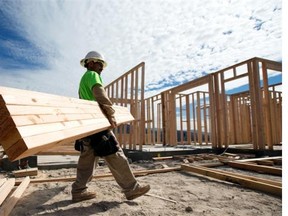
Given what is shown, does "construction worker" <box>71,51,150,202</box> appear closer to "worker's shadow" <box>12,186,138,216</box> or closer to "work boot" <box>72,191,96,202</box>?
"work boot" <box>72,191,96,202</box>

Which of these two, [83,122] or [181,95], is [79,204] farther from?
[181,95]

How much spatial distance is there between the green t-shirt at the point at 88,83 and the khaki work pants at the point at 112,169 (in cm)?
63

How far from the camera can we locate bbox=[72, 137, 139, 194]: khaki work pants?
271cm

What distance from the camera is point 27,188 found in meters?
3.39

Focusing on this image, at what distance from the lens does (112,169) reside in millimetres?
2750

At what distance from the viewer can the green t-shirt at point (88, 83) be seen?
274 cm

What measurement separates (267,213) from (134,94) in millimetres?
5666

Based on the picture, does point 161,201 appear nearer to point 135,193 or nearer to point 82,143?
point 135,193

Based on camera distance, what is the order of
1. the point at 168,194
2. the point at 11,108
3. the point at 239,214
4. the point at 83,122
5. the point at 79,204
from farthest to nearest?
the point at 168,194
the point at 79,204
the point at 239,214
the point at 83,122
the point at 11,108

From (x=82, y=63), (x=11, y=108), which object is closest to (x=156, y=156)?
(x=82, y=63)

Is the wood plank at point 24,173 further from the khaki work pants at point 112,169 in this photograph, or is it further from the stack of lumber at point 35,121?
the stack of lumber at point 35,121

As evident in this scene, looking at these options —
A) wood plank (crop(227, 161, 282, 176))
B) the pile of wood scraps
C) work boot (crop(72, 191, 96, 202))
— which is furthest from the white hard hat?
wood plank (crop(227, 161, 282, 176))

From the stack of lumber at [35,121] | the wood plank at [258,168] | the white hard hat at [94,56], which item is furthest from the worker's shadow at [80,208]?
the wood plank at [258,168]

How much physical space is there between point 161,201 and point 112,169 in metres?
0.70
